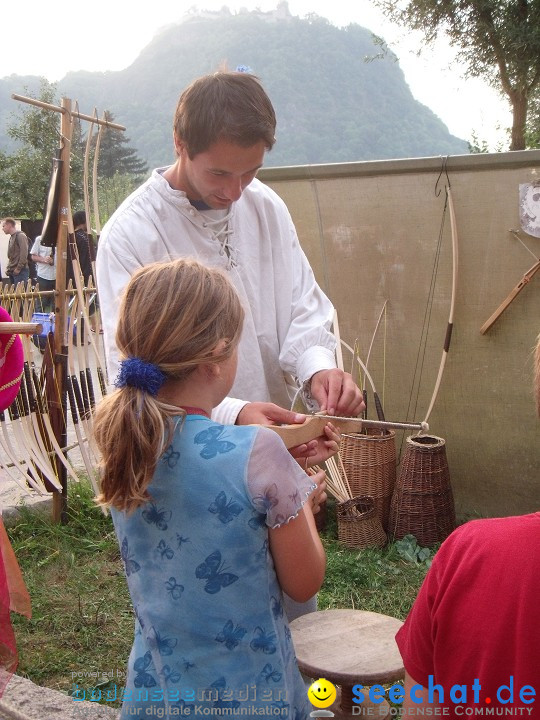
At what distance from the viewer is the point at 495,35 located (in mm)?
10805

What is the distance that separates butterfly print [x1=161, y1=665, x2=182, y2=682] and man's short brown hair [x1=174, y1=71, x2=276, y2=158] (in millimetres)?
1170

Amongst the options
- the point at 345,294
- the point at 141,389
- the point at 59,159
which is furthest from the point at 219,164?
the point at 345,294

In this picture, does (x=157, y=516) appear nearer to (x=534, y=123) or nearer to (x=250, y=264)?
(x=250, y=264)

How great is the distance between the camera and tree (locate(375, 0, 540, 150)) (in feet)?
33.3

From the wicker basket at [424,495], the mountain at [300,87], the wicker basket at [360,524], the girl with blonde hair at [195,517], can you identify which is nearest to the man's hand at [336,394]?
the girl with blonde hair at [195,517]

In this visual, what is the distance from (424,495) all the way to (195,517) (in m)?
2.90

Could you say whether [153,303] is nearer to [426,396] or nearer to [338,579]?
[338,579]

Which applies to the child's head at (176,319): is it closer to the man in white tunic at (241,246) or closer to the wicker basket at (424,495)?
the man in white tunic at (241,246)

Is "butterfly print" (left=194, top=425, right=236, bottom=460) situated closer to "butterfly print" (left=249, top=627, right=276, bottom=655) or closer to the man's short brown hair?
"butterfly print" (left=249, top=627, right=276, bottom=655)

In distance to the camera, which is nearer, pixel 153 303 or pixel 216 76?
pixel 153 303

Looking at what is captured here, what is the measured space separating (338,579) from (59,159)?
2.66m

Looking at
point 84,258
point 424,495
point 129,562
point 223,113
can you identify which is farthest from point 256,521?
point 84,258

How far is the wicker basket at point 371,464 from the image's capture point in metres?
4.16

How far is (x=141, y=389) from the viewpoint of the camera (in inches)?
52.4
